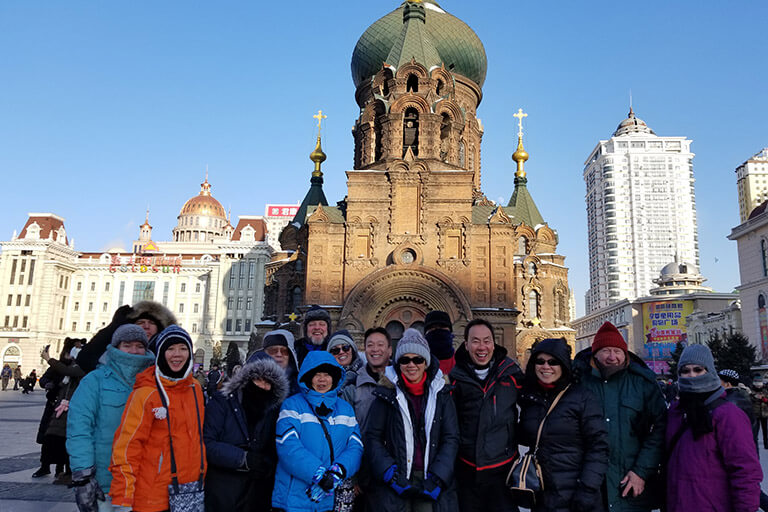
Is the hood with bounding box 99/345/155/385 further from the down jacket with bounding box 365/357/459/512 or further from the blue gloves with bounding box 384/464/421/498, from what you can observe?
the blue gloves with bounding box 384/464/421/498

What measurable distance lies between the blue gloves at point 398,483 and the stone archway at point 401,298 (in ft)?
61.5

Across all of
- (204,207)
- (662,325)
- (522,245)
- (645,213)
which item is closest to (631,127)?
(645,213)

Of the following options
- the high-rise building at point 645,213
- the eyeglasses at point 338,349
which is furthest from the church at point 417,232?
the high-rise building at point 645,213

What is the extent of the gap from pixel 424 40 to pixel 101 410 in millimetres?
27165

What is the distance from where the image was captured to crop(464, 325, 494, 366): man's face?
15.5ft

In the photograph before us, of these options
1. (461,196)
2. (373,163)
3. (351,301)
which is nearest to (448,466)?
(351,301)

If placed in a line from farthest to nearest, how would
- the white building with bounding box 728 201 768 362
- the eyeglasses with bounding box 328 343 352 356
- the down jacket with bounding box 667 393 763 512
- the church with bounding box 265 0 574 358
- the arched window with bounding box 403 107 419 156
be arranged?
1. the white building with bounding box 728 201 768 362
2. the arched window with bounding box 403 107 419 156
3. the church with bounding box 265 0 574 358
4. the eyeglasses with bounding box 328 343 352 356
5. the down jacket with bounding box 667 393 763 512

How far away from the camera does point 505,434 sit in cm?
454

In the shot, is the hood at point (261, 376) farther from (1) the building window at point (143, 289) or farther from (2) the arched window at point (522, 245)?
(1) the building window at point (143, 289)

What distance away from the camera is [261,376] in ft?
14.8

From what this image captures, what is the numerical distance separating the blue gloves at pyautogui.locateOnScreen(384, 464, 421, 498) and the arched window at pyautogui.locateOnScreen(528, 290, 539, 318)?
85.4ft

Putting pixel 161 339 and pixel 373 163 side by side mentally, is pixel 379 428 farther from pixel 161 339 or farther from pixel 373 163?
pixel 373 163

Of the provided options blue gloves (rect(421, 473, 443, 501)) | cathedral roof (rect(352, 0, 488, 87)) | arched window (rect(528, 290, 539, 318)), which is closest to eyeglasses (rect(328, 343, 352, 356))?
blue gloves (rect(421, 473, 443, 501))

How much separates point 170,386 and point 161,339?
351mm
